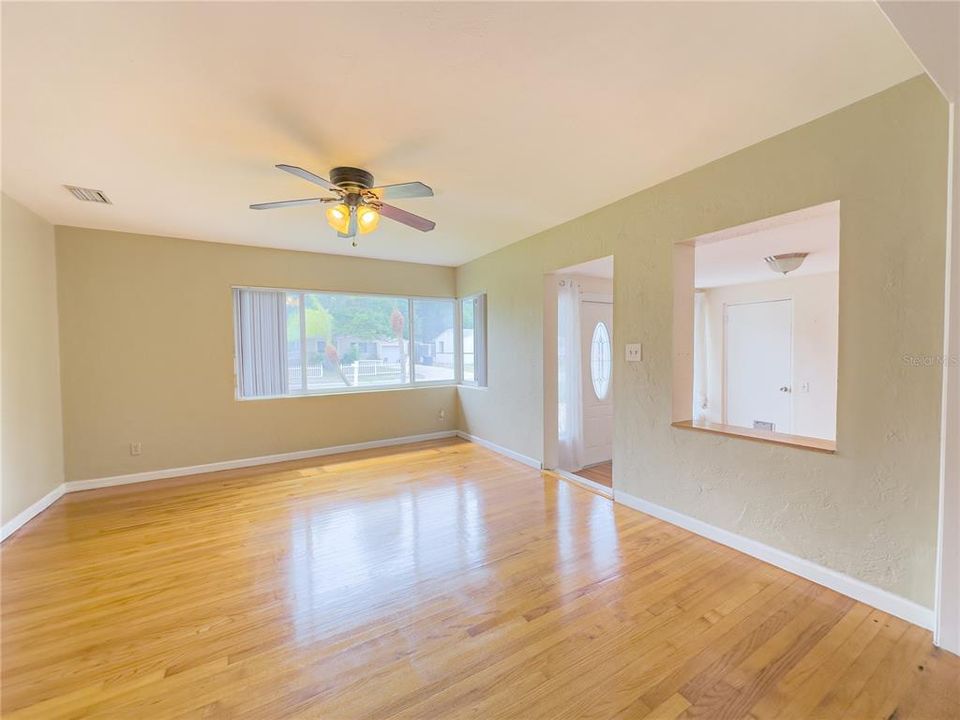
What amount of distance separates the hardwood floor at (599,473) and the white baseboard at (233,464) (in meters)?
2.16

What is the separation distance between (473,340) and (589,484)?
2507 millimetres

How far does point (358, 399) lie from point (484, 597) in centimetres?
358

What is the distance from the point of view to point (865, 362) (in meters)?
1.93

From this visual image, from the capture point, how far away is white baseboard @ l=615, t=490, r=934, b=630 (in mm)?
1816

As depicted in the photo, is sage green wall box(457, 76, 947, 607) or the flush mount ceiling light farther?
the flush mount ceiling light

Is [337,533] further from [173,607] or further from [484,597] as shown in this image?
[484,597]

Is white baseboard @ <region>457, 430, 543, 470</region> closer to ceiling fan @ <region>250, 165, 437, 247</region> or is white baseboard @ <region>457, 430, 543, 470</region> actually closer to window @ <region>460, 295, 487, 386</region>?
window @ <region>460, 295, 487, 386</region>

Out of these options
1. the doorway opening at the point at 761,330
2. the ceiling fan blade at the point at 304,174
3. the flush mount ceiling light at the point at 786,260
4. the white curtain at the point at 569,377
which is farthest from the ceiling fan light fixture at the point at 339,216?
the flush mount ceiling light at the point at 786,260

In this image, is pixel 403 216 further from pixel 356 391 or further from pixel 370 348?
pixel 356 391

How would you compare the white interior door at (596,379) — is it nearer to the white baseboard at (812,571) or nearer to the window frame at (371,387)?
the white baseboard at (812,571)

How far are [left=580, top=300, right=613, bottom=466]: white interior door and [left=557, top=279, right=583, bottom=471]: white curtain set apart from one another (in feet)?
0.47

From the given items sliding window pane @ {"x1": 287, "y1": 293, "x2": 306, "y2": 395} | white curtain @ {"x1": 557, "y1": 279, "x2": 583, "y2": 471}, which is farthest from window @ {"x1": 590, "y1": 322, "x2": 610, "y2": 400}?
sliding window pane @ {"x1": 287, "y1": 293, "x2": 306, "y2": 395}

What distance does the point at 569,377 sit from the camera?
15.0ft

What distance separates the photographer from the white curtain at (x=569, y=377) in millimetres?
4543
